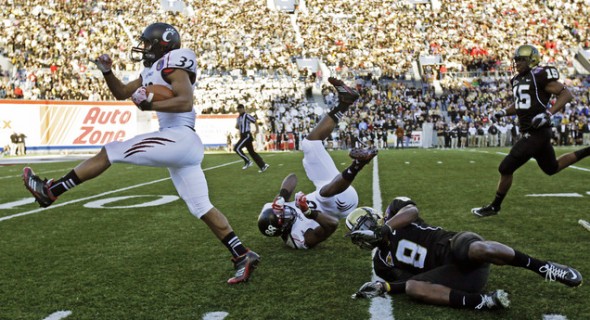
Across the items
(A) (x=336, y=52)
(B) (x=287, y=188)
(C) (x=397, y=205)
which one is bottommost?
(B) (x=287, y=188)

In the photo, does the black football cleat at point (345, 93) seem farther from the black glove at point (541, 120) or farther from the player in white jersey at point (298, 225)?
the black glove at point (541, 120)

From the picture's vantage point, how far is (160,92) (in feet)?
12.4

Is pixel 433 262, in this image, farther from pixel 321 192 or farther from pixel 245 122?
pixel 245 122

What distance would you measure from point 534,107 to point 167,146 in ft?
14.1

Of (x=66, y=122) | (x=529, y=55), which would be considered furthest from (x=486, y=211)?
(x=66, y=122)

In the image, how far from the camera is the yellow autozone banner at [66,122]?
23250 millimetres

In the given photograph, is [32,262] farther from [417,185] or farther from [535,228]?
[417,185]

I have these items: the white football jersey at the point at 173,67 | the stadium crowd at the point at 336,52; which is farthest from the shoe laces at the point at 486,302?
the stadium crowd at the point at 336,52

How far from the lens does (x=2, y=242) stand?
522 centimetres

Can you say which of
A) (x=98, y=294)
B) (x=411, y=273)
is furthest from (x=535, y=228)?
(x=98, y=294)

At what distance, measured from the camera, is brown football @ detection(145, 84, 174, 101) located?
3729mm

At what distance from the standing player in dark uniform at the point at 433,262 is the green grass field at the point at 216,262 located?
0.26 feet

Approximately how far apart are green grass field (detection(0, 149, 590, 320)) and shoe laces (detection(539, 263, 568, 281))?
0.51ft

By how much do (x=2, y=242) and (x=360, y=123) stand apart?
25246 mm
